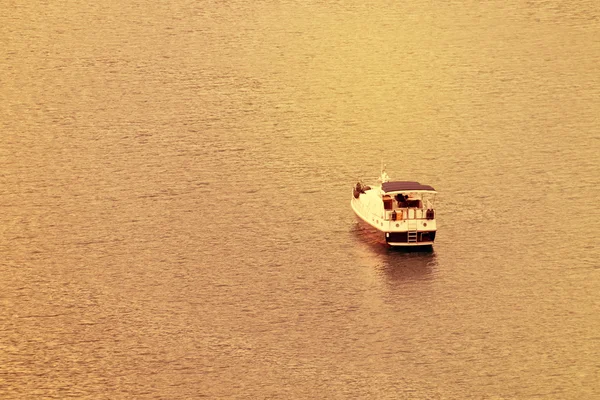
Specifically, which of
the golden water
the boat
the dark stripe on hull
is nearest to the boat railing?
the boat

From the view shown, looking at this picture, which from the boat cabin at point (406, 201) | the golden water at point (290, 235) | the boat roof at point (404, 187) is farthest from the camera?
the boat roof at point (404, 187)

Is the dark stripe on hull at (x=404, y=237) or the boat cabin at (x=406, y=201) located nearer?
the dark stripe on hull at (x=404, y=237)

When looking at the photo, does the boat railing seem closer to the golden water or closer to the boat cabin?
the boat cabin

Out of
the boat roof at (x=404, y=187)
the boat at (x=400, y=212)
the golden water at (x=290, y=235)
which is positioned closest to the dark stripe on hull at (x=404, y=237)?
the boat at (x=400, y=212)

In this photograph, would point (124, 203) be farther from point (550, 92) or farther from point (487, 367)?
point (550, 92)

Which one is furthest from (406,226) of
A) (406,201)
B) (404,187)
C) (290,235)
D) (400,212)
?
(290,235)

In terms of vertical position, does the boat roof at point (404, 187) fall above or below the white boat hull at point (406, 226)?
above

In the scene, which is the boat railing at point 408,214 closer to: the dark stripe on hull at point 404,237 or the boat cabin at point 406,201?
the boat cabin at point 406,201

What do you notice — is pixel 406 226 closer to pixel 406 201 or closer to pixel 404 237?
pixel 404 237

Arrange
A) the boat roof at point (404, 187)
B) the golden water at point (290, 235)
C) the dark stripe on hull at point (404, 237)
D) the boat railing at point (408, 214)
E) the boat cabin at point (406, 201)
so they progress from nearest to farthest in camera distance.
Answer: the golden water at point (290, 235) < the dark stripe on hull at point (404, 237) < the boat railing at point (408, 214) < the boat cabin at point (406, 201) < the boat roof at point (404, 187)
